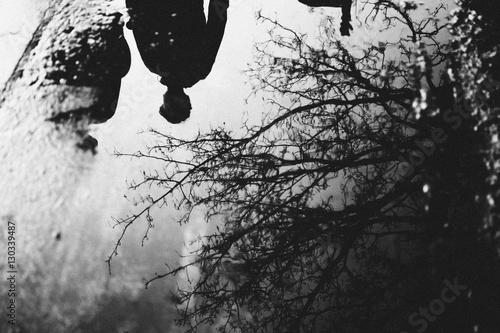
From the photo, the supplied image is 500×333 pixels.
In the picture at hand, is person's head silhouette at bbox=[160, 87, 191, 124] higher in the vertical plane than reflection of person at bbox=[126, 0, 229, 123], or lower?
lower

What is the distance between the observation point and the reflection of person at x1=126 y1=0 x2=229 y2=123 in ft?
18.9

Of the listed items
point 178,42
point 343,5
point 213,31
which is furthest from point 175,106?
point 343,5

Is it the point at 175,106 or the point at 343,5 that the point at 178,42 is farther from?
the point at 343,5

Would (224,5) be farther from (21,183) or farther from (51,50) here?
(21,183)

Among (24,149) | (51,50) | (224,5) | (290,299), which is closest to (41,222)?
(24,149)

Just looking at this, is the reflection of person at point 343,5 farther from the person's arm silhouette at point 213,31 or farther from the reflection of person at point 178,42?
the reflection of person at point 178,42

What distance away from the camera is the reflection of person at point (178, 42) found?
576 centimetres

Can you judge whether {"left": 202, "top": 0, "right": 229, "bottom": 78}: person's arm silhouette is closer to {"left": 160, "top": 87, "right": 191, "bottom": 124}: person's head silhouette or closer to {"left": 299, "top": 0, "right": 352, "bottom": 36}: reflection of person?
{"left": 160, "top": 87, "right": 191, "bottom": 124}: person's head silhouette

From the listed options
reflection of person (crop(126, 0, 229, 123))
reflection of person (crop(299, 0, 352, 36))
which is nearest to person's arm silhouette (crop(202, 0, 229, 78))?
reflection of person (crop(126, 0, 229, 123))

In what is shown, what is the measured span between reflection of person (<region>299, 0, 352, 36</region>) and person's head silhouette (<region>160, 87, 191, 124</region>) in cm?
285

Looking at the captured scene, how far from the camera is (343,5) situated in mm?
5473

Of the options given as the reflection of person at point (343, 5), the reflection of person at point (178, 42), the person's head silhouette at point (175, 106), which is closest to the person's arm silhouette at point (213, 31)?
the reflection of person at point (178, 42)

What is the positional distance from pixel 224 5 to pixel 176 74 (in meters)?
1.74

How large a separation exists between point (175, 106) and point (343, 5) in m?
3.55
